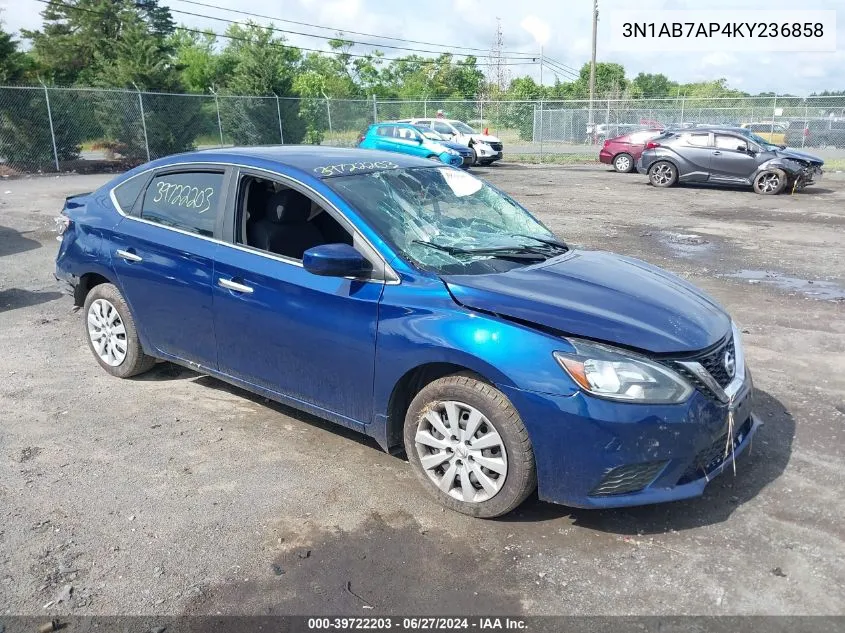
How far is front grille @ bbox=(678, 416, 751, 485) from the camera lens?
10.8 ft

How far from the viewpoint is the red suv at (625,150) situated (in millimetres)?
A: 23328

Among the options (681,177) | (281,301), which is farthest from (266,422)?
(681,177)

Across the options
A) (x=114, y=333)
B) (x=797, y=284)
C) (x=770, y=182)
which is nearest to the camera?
(x=114, y=333)

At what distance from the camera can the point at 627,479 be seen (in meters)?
3.21

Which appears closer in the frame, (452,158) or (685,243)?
(685,243)

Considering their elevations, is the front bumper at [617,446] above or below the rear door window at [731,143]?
below

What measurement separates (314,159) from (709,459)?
9.31 feet

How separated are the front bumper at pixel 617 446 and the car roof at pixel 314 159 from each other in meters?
1.85

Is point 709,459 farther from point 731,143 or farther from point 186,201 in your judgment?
point 731,143

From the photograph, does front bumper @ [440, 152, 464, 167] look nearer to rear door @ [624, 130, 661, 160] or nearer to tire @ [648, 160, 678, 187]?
rear door @ [624, 130, 661, 160]

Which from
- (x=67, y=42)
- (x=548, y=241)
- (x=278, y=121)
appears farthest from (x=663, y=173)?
(x=67, y=42)

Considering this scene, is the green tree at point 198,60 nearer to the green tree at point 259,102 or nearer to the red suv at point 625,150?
the green tree at point 259,102

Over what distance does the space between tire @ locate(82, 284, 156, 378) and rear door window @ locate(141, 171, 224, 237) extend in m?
0.69

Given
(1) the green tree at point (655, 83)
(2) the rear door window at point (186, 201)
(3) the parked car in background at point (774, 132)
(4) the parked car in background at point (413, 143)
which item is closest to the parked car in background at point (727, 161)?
(4) the parked car in background at point (413, 143)
